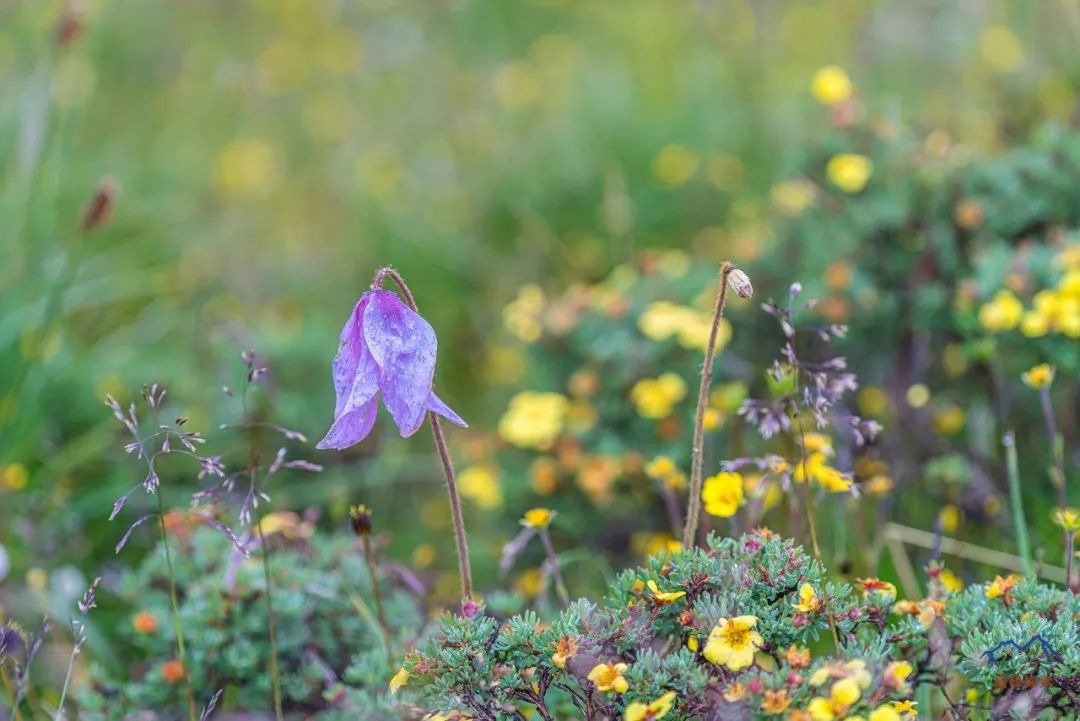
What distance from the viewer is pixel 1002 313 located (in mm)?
2205

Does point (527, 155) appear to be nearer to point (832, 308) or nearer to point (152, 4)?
point (832, 308)

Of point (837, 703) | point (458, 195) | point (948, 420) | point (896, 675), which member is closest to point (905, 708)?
point (896, 675)

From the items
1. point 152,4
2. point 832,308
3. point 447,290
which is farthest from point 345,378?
point 152,4

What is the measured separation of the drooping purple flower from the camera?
4.47 ft

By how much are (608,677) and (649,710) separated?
82 mm

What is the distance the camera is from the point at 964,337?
257 centimetres

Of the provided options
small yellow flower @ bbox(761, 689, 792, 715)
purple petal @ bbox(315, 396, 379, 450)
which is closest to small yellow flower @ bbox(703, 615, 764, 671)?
small yellow flower @ bbox(761, 689, 792, 715)

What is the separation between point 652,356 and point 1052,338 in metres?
0.83

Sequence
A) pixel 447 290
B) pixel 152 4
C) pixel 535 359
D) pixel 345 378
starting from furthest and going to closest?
pixel 152 4 < pixel 447 290 < pixel 535 359 < pixel 345 378

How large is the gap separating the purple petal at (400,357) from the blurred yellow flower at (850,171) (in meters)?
1.58

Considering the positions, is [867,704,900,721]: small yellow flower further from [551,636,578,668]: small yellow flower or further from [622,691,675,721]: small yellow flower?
[551,636,578,668]: small yellow flower

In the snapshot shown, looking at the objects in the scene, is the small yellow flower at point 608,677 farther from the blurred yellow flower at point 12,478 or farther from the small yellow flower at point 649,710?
the blurred yellow flower at point 12,478

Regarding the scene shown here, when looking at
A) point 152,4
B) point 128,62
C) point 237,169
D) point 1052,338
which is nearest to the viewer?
point 1052,338

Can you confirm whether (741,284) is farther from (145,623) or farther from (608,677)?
(145,623)
